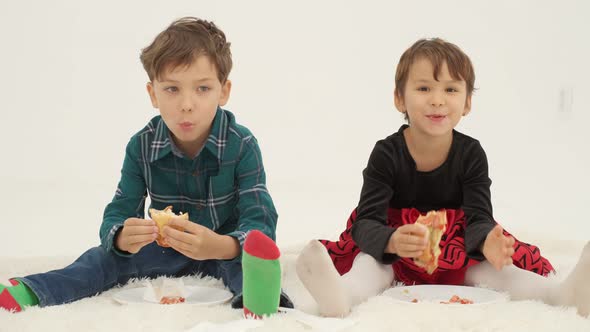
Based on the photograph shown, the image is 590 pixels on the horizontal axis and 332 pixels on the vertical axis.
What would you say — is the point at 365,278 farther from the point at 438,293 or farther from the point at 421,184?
the point at 421,184

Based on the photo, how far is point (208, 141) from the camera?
2.13 meters

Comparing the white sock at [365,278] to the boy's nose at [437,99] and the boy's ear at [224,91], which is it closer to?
the boy's nose at [437,99]

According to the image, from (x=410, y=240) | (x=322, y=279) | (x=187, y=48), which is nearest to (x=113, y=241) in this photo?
(x=187, y=48)

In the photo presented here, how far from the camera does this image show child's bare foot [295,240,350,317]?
1.70m

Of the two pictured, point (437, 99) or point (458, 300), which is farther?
point (437, 99)

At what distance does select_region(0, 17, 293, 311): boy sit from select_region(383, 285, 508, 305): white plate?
1.18 feet

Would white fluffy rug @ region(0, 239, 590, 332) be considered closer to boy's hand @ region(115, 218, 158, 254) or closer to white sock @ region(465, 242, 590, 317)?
white sock @ region(465, 242, 590, 317)

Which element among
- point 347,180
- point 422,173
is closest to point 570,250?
point 422,173

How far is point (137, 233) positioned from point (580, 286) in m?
0.94

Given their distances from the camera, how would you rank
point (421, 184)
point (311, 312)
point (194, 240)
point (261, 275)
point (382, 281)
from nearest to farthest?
point (261, 275) → point (311, 312) → point (194, 240) → point (382, 281) → point (421, 184)

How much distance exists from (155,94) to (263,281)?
26.9 inches

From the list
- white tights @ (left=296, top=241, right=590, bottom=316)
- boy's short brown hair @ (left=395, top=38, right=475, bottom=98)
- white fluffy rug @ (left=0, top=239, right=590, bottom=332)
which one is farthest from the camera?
boy's short brown hair @ (left=395, top=38, right=475, bottom=98)

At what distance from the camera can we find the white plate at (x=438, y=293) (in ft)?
6.16

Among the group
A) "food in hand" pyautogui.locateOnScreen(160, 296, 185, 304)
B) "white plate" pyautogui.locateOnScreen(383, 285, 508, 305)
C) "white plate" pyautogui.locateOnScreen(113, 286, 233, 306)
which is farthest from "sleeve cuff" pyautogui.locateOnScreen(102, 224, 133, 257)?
"white plate" pyautogui.locateOnScreen(383, 285, 508, 305)
